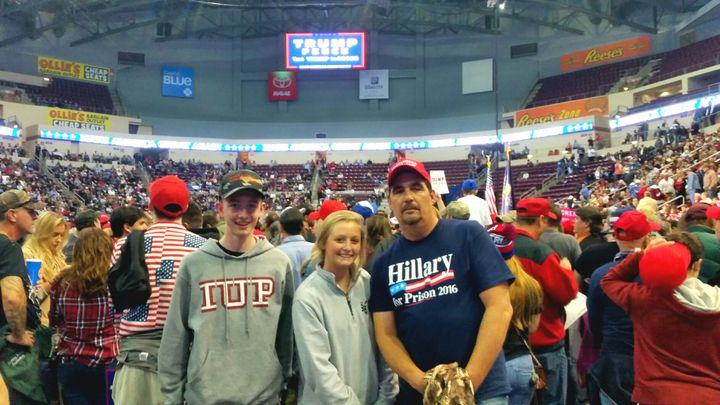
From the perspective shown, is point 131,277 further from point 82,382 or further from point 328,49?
point 328,49

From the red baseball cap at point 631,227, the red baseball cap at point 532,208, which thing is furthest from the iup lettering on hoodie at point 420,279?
the red baseball cap at point 532,208

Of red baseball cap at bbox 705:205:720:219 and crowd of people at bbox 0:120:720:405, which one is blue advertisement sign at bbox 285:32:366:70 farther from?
crowd of people at bbox 0:120:720:405

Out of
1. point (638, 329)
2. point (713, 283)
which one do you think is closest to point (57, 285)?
point (638, 329)

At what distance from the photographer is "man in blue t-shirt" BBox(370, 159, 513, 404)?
101 inches

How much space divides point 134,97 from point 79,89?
10.4ft

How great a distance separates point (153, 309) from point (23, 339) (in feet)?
3.52

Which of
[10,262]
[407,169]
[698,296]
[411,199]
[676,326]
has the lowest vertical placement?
[676,326]

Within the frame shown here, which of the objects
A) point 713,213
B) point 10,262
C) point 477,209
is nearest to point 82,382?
point 10,262

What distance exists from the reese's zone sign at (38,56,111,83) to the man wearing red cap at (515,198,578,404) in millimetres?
39328

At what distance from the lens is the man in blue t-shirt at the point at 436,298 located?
101 inches

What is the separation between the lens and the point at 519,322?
3.39 meters

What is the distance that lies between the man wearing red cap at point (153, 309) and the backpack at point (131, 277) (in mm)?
46

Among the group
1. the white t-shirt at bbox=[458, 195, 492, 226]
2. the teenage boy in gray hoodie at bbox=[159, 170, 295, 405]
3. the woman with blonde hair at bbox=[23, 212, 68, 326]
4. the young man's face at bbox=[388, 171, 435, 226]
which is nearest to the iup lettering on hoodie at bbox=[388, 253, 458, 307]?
the young man's face at bbox=[388, 171, 435, 226]

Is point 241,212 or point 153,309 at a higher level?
point 241,212
